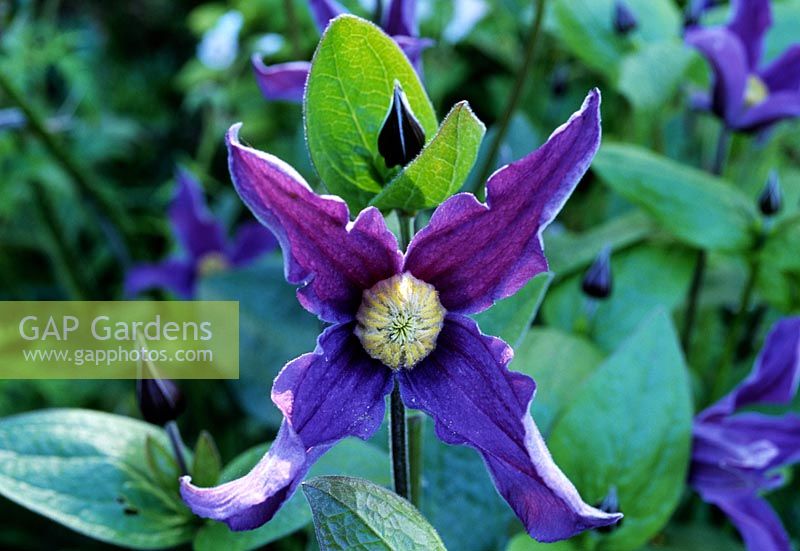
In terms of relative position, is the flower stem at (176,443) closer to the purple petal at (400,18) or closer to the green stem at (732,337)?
the purple petal at (400,18)

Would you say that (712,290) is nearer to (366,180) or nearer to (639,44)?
(639,44)

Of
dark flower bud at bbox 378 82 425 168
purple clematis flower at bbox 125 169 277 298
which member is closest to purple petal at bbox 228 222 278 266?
purple clematis flower at bbox 125 169 277 298

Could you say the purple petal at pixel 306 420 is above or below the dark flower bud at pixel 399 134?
below

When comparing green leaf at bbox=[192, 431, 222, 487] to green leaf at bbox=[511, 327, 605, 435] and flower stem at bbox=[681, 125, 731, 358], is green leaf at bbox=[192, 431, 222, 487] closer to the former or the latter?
green leaf at bbox=[511, 327, 605, 435]

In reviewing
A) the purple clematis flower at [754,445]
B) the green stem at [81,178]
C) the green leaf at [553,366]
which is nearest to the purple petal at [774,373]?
the purple clematis flower at [754,445]

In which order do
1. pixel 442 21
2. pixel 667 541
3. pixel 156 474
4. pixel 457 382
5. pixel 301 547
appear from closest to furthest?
pixel 457 382 < pixel 156 474 < pixel 667 541 < pixel 301 547 < pixel 442 21

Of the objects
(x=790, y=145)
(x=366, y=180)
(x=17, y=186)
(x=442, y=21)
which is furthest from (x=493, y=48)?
(x=366, y=180)

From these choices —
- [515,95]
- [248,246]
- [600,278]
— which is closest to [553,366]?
[600,278]

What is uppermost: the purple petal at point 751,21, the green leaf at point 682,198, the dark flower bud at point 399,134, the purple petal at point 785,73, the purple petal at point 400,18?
the purple petal at point 751,21
